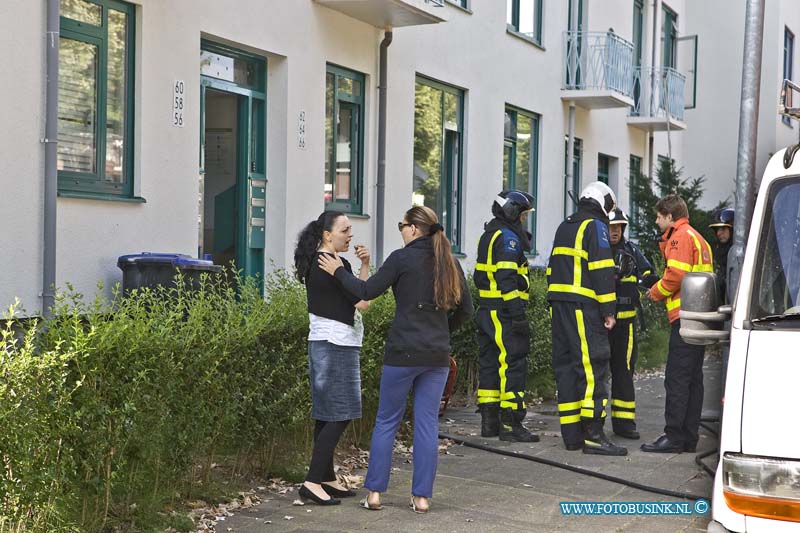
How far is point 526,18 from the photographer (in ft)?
60.5

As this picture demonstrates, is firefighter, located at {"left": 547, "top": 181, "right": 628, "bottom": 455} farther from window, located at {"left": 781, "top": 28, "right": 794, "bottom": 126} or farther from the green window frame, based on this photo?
window, located at {"left": 781, "top": 28, "right": 794, "bottom": 126}

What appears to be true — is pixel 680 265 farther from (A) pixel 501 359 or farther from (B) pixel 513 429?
(B) pixel 513 429

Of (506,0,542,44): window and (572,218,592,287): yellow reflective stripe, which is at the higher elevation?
(506,0,542,44): window

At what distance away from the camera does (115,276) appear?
30.8 ft

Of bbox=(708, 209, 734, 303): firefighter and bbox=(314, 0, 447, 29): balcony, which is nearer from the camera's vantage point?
bbox=(708, 209, 734, 303): firefighter

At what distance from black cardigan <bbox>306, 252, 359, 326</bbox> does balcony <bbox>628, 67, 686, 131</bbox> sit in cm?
1755

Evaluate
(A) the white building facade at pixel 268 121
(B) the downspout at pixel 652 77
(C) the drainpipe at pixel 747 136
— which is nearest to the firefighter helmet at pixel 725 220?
(C) the drainpipe at pixel 747 136

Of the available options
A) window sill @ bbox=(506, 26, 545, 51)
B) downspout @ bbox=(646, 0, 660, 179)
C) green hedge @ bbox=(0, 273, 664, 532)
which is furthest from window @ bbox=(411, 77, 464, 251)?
downspout @ bbox=(646, 0, 660, 179)

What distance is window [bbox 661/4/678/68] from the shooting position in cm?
2627

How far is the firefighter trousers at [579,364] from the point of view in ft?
29.8

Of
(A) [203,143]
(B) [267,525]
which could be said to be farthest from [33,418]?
(A) [203,143]

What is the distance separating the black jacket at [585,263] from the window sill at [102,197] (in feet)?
11.4

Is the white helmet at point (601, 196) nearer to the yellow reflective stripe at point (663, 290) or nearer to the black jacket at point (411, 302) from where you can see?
the yellow reflective stripe at point (663, 290)

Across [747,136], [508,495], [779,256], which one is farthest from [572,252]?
[779,256]
